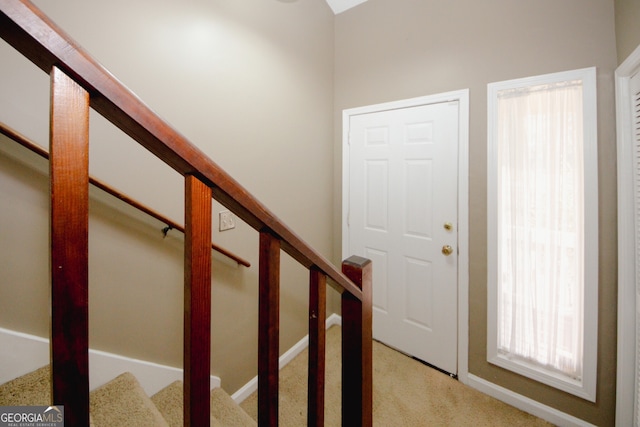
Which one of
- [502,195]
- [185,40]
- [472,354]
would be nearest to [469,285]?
[472,354]

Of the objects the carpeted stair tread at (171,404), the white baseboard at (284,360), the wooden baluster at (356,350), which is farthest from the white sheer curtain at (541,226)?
the carpeted stair tread at (171,404)

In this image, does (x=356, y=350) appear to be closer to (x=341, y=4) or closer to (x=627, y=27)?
(x=627, y=27)

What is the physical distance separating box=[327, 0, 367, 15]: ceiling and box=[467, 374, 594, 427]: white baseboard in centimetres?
313

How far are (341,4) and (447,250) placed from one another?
90.3 inches

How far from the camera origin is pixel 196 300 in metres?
0.50

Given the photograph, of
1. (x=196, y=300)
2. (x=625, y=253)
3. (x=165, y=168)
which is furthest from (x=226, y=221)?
(x=625, y=253)

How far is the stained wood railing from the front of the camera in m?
0.34

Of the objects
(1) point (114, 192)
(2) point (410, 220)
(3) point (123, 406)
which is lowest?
(3) point (123, 406)

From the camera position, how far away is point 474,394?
1.96 meters

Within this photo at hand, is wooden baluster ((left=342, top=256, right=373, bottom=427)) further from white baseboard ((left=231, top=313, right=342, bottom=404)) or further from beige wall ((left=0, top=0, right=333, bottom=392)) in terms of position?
beige wall ((left=0, top=0, right=333, bottom=392))

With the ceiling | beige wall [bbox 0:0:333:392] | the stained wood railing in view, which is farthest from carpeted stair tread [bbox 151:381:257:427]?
the ceiling

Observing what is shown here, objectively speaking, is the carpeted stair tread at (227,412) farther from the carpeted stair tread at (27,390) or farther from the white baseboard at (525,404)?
the white baseboard at (525,404)

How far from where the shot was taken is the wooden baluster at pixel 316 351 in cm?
80

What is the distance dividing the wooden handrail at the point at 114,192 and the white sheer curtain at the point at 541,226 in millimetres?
1745
